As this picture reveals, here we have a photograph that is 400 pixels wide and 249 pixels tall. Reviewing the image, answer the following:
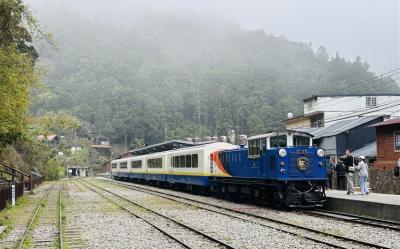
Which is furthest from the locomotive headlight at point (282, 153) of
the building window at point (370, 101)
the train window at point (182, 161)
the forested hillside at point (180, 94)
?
the forested hillside at point (180, 94)

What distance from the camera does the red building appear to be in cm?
3284

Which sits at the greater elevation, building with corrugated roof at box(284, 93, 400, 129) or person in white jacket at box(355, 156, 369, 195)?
building with corrugated roof at box(284, 93, 400, 129)

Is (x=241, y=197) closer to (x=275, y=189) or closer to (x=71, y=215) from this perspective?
(x=275, y=189)

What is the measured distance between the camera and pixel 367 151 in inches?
1650

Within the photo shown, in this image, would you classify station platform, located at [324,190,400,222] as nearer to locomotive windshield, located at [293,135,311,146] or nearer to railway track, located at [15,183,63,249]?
locomotive windshield, located at [293,135,311,146]

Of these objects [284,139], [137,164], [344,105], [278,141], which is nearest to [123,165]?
[137,164]

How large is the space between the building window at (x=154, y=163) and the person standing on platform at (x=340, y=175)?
61.6 ft

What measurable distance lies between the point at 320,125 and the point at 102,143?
82.5m

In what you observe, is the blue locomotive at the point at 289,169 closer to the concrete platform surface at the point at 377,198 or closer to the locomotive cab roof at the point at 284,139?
the locomotive cab roof at the point at 284,139

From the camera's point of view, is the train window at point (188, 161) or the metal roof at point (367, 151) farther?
the metal roof at point (367, 151)

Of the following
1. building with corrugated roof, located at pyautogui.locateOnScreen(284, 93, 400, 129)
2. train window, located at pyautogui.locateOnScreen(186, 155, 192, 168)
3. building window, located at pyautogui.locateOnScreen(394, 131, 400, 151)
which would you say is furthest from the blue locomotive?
building with corrugated roof, located at pyautogui.locateOnScreen(284, 93, 400, 129)

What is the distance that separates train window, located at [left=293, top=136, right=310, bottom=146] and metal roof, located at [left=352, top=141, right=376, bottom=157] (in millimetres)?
22723

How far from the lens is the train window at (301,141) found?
1927 cm

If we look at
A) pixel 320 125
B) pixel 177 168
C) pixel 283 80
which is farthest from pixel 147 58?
pixel 177 168
